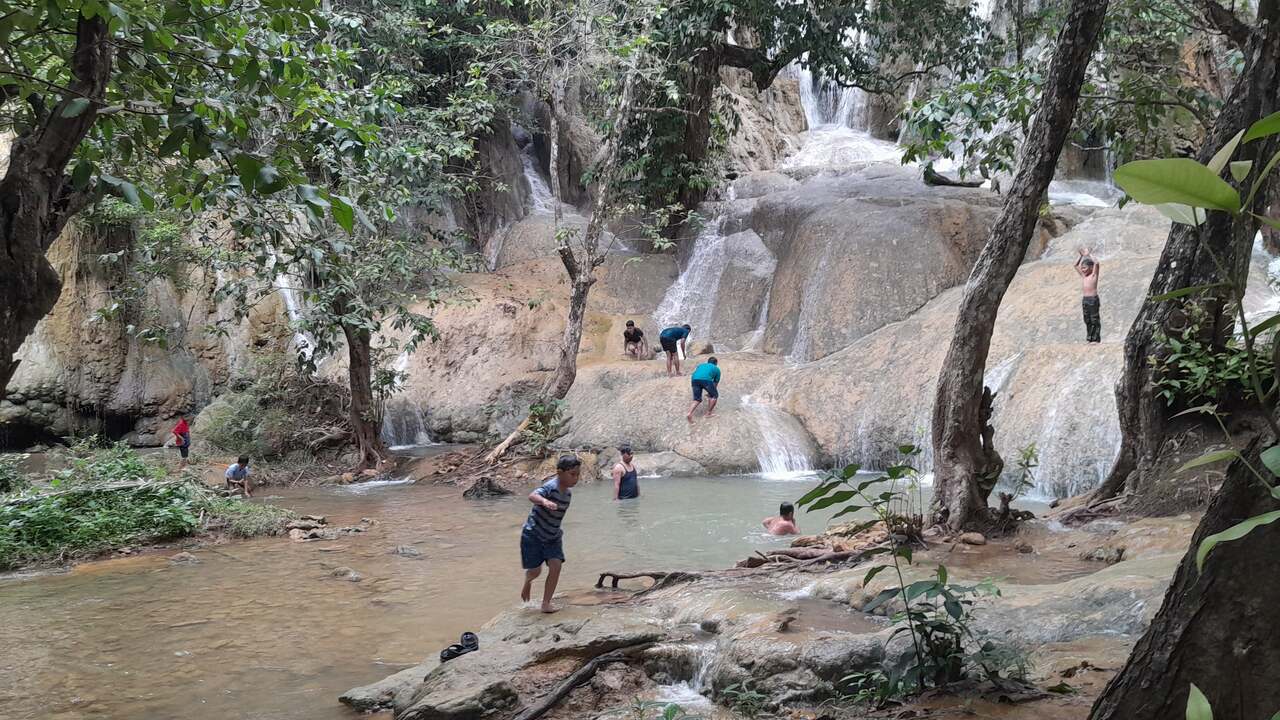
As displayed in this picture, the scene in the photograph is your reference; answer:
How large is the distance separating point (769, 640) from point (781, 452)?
30.8ft

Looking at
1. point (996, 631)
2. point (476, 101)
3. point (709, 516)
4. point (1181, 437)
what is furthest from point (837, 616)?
point (476, 101)

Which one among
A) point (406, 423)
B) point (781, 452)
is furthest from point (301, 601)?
point (406, 423)

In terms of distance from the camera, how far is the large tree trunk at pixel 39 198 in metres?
3.54

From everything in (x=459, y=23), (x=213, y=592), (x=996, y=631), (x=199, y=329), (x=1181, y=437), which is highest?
(x=459, y=23)

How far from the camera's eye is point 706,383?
14.8 meters

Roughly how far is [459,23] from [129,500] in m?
15.3

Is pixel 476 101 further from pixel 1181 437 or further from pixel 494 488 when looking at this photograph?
pixel 1181 437

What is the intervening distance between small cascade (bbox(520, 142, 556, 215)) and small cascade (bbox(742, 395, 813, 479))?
12979 millimetres

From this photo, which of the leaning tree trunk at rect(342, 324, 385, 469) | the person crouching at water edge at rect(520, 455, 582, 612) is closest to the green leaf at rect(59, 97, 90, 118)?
the person crouching at water edge at rect(520, 455, 582, 612)

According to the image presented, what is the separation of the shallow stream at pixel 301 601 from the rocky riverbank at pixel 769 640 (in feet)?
1.87

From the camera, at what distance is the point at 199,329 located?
20312 mm

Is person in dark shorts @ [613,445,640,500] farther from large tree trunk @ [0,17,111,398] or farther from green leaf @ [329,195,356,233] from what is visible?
green leaf @ [329,195,356,233]

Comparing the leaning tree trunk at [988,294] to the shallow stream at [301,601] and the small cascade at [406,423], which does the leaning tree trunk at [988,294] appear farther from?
the small cascade at [406,423]

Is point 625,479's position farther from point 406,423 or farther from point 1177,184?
point 1177,184
